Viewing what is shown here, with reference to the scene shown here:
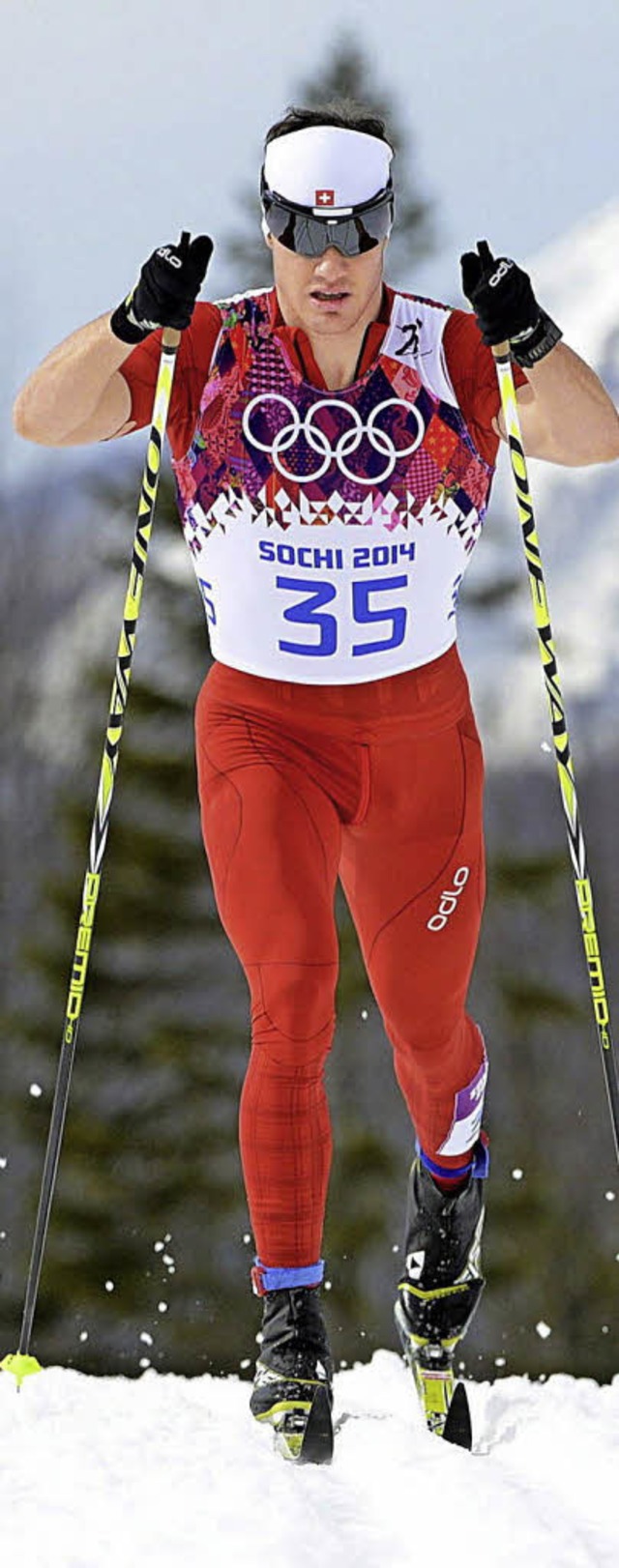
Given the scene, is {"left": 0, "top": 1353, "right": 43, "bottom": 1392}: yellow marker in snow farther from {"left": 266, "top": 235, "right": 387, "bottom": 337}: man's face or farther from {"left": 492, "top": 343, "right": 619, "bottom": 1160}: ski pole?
{"left": 266, "top": 235, "right": 387, "bottom": 337}: man's face

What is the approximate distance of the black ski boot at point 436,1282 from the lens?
3971mm

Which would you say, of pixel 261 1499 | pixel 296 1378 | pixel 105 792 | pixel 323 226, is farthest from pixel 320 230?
pixel 261 1499

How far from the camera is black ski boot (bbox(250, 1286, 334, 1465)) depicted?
300cm

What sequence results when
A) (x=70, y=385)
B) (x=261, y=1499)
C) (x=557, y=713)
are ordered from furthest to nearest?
(x=557, y=713) < (x=70, y=385) < (x=261, y=1499)

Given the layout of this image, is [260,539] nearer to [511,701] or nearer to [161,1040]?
[161,1040]

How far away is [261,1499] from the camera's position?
2627mm

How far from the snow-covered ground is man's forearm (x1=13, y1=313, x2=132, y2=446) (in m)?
1.85

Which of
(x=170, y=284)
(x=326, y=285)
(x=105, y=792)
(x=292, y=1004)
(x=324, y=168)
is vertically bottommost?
(x=292, y=1004)

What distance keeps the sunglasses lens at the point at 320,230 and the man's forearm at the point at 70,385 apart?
0.37m

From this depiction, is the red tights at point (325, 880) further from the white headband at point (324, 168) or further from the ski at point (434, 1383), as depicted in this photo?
the white headband at point (324, 168)

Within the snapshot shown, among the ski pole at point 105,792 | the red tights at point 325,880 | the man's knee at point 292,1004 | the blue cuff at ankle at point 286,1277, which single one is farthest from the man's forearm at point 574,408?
the blue cuff at ankle at point 286,1277

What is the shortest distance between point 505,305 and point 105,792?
4.11ft

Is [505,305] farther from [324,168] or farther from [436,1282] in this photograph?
[436,1282]

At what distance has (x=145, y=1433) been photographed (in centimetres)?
307
